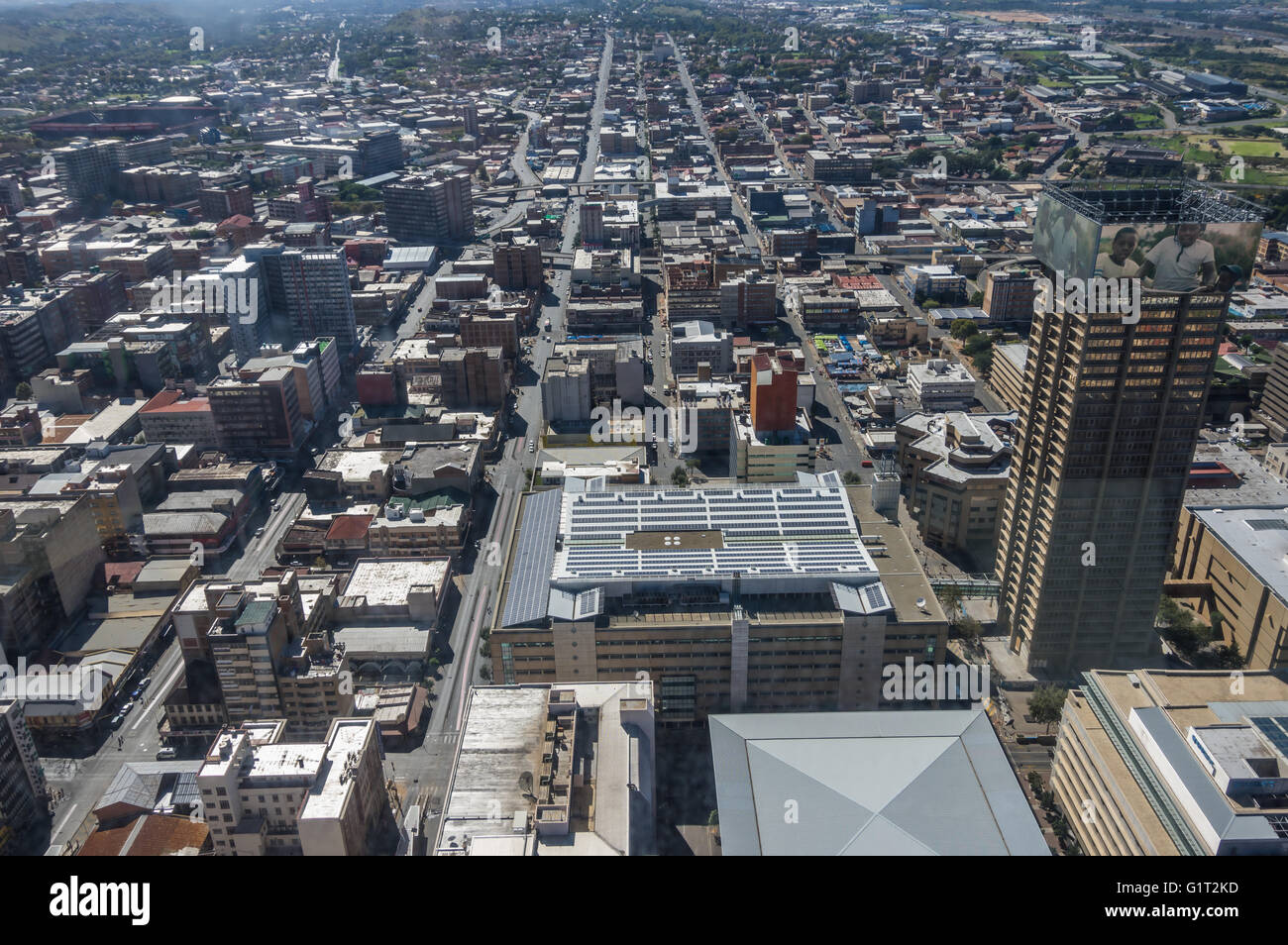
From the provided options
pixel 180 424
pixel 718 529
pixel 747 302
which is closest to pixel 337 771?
pixel 718 529

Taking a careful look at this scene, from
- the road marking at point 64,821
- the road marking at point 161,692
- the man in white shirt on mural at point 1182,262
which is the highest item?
the man in white shirt on mural at point 1182,262

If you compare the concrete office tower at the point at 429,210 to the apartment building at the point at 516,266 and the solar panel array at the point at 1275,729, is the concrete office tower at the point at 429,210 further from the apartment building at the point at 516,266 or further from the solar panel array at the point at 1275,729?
the solar panel array at the point at 1275,729

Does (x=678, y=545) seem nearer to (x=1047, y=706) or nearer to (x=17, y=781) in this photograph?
(x=1047, y=706)

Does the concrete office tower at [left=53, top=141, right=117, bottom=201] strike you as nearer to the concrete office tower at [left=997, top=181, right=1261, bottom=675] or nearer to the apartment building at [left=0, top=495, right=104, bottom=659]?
the apartment building at [left=0, top=495, right=104, bottom=659]

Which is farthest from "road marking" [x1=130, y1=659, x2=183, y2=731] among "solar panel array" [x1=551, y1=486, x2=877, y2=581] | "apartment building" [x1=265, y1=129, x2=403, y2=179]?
"apartment building" [x1=265, y1=129, x2=403, y2=179]

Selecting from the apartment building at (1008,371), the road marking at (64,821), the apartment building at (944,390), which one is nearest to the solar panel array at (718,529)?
the road marking at (64,821)
